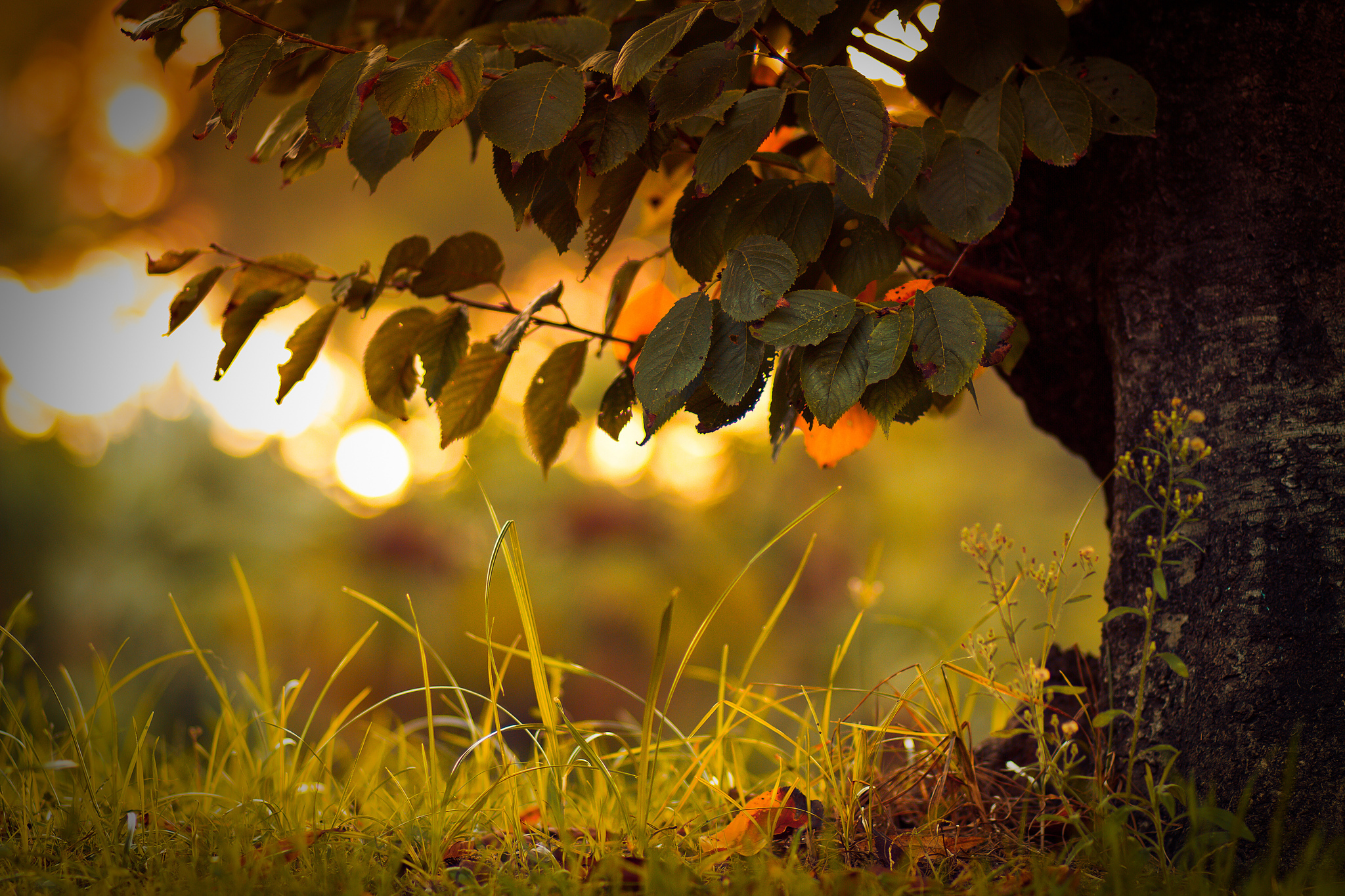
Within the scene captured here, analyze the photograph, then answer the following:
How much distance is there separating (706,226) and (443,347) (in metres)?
0.25

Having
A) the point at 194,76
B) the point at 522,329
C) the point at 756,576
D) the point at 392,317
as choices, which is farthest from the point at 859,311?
the point at 756,576

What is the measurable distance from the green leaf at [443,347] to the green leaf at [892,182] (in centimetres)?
34

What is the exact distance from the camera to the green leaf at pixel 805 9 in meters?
0.49

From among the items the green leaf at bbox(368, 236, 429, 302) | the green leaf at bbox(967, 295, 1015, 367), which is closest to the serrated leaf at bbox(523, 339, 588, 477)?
the green leaf at bbox(368, 236, 429, 302)

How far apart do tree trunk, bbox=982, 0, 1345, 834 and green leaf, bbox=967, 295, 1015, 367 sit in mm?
243

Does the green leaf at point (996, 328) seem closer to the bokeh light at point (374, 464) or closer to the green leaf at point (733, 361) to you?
the green leaf at point (733, 361)

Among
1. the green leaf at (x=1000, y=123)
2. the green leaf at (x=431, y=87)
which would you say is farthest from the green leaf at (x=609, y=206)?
the green leaf at (x=1000, y=123)

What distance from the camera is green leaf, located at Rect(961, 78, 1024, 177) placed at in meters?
0.58

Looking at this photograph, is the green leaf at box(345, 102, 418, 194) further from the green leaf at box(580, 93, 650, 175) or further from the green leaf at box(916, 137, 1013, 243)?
the green leaf at box(916, 137, 1013, 243)

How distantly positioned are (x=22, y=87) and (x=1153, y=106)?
4.14m

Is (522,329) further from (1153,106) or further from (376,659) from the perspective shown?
(376,659)

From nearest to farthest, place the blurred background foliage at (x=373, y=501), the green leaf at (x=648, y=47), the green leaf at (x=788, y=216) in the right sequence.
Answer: the green leaf at (x=648, y=47) → the green leaf at (x=788, y=216) → the blurred background foliage at (x=373, y=501)

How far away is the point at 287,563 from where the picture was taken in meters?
2.52

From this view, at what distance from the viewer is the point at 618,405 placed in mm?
686
